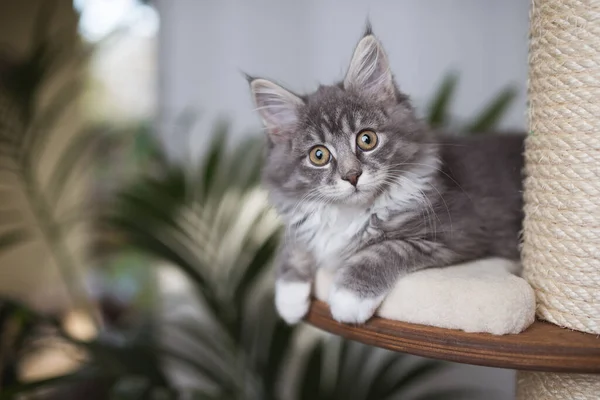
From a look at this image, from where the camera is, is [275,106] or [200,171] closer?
[275,106]

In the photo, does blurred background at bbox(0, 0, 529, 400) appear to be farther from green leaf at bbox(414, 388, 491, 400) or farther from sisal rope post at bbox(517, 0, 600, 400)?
sisal rope post at bbox(517, 0, 600, 400)

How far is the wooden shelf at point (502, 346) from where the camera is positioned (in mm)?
828

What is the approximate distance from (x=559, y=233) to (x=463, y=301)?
25 centimetres

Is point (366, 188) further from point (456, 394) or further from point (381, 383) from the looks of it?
point (456, 394)

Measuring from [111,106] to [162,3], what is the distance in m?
1.22

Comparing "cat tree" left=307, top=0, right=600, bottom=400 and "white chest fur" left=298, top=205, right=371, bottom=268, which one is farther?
"white chest fur" left=298, top=205, right=371, bottom=268

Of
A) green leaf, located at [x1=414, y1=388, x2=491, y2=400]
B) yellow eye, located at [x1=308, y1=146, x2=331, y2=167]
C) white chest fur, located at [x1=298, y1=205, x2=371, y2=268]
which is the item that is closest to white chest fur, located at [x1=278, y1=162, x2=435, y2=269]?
white chest fur, located at [x1=298, y1=205, x2=371, y2=268]

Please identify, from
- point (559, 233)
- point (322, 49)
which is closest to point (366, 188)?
point (559, 233)

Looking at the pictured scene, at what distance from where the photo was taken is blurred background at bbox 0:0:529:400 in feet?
5.74

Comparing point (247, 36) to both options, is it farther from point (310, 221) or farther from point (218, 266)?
point (310, 221)

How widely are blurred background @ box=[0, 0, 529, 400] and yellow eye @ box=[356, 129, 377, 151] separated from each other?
617 millimetres

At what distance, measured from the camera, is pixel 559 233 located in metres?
1.00

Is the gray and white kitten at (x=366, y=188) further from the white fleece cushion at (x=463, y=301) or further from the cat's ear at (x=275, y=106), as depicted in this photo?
the white fleece cushion at (x=463, y=301)

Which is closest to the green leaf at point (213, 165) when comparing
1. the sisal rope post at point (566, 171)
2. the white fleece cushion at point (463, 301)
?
the white fleece cushion at point (463, 301)
